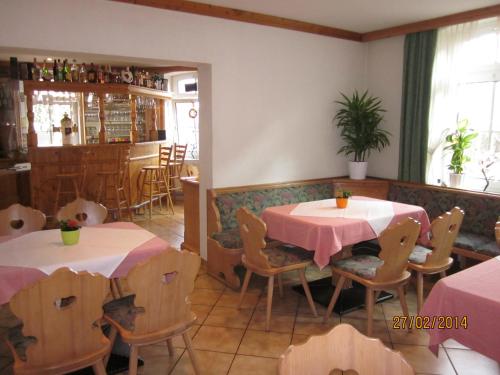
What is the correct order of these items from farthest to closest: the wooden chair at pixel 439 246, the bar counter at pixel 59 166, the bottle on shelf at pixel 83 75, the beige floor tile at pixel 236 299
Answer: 1. the bottle on shelf at pixel 83 75
2. the bar counter at pixel 59 166
3. the beige floor tile at pixel 236 299
4. the wooden chair at pixel 439 246

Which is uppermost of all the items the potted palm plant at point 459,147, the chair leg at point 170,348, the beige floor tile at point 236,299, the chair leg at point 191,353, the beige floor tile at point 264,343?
the potted palm plant at point 459,147

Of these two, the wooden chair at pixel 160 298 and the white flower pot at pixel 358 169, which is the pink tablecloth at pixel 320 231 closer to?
the wooden chair at pixel 160 298

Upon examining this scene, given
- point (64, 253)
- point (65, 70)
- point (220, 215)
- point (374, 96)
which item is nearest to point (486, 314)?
point (64, 253)

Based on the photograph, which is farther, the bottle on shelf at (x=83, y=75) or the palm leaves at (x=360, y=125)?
the bottle on shelf at (x=83, y=75)

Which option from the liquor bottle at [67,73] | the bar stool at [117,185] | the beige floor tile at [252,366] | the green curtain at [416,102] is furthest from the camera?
the liquor bottle at [67,73]

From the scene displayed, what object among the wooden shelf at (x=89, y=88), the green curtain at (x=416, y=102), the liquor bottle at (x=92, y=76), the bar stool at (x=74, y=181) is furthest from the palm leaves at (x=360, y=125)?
the liquor bottle at (x=92, y=76)

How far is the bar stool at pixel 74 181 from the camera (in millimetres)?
6035

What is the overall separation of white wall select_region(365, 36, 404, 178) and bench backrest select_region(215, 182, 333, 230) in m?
0.85

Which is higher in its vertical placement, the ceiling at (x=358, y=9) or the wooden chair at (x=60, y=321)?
the ceiling at (x=358, y=9)

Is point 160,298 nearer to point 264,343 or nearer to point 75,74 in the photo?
point 264,343

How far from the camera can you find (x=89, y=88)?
23.0ft

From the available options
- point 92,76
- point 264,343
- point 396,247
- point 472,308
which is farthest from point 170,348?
point 92,76

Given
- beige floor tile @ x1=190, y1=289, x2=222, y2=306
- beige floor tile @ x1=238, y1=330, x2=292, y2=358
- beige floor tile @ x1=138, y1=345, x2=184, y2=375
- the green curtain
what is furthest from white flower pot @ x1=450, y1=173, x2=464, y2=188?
beige floor tile @ x1=138, y1=345, x2=184, y2=375

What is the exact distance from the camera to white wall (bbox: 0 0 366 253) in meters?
3.43
